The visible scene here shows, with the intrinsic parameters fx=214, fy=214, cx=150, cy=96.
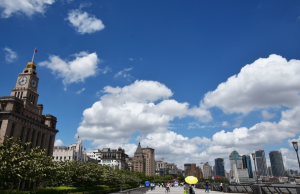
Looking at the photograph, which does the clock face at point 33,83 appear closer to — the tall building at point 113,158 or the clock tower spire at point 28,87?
the clock tower spire at point 28,87

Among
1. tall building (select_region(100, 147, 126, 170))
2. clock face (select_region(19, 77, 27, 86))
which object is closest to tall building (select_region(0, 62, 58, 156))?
clock face (select_region(19, 77, 27, 86))

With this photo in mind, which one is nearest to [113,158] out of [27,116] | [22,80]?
[22,80]

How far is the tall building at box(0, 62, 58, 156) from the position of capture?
175 feet

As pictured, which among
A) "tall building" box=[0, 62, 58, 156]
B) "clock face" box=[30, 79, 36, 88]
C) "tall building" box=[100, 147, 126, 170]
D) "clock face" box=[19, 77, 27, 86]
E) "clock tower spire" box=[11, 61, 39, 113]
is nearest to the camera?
"tall building" box=[0, 62, 58, 156]

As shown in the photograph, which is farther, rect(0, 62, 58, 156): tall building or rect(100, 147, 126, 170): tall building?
rect(100, 147, 126, 170): tall building

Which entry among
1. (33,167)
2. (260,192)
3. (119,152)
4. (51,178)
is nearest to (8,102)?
(51,178)

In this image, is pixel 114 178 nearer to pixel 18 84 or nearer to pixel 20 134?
pixel 20 134

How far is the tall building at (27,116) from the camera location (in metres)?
53.4

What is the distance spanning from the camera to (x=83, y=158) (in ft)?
401

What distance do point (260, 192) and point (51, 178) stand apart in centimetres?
2564

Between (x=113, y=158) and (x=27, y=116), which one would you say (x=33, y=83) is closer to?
(x=27, y=116)

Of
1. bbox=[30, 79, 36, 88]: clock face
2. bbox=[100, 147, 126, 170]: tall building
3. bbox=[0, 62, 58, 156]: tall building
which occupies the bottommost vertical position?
bbox=[100, 147, 126, 170]: tall building

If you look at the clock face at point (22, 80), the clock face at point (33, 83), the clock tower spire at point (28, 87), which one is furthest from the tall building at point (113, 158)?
the clock face at point (22, 80)

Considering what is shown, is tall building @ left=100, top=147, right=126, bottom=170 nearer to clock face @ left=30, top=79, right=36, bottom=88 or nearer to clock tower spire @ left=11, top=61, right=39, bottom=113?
clock tower spire @ left=11, top=61, right=39, bottom=113
